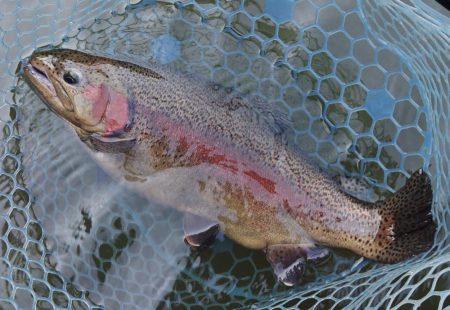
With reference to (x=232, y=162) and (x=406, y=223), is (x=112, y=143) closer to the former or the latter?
(x=232, y=162)

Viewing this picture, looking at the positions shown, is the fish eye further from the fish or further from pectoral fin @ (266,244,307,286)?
pectoral fin @ (266,244,307,286)

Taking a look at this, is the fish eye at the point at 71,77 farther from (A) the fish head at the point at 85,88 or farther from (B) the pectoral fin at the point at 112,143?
(B) the pectoral fin at the point at 112,143

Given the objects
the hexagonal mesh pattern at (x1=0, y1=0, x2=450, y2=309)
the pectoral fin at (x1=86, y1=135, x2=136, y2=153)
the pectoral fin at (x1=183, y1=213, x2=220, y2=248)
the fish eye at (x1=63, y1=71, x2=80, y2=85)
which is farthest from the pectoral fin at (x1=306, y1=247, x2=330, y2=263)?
the fish eye at (x1=63, y1=71, x2=80, y2=85)

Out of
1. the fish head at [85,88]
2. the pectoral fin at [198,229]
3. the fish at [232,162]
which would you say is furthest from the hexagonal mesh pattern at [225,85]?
the fish head at [85,88]

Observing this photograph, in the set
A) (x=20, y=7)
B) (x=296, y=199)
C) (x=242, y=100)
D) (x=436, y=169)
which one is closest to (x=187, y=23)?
(x=242, y=100)

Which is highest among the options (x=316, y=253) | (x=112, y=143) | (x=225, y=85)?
(x=225, y=85)

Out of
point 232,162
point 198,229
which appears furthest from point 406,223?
point 198,229

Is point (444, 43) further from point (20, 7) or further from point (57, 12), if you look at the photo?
point (20, 7)
